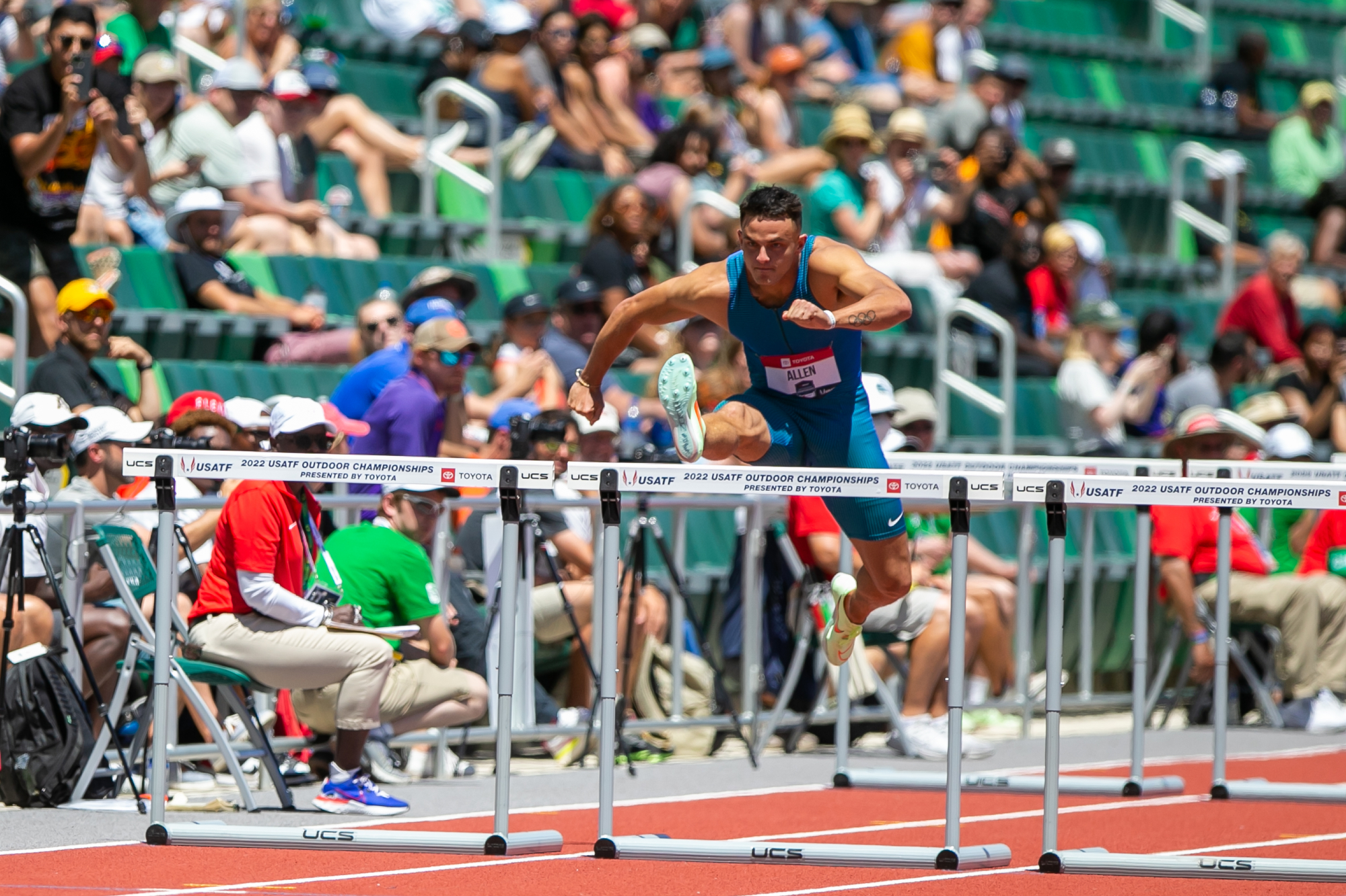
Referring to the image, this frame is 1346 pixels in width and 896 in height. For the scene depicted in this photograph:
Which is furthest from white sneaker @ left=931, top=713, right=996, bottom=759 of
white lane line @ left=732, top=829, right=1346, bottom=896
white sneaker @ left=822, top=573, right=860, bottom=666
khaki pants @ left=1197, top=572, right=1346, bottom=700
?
white lane line @ left=732, top=829, right=1346, bottom=896

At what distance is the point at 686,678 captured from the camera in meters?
10.4

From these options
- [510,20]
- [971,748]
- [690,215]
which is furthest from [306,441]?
[510,20]

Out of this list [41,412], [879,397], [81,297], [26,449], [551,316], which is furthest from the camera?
[551,316]

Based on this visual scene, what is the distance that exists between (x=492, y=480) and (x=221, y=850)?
1.64m

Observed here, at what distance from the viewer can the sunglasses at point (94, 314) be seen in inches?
373

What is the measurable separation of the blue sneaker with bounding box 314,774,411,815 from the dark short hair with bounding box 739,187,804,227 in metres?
2.85

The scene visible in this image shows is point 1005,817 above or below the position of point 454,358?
below

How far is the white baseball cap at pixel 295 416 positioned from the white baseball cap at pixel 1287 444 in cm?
643

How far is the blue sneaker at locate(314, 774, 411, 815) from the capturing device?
8055mm

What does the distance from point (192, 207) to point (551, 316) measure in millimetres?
2460

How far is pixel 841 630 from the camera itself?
25.5ft

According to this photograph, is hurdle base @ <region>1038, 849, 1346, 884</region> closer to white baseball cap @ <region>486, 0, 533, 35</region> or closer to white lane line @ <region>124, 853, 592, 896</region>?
white lane line @ <region>124, 853, 592, 896</region>

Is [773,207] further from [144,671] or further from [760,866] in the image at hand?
[144,671]

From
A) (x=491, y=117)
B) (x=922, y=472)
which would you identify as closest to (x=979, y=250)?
(x=491, y=117)
